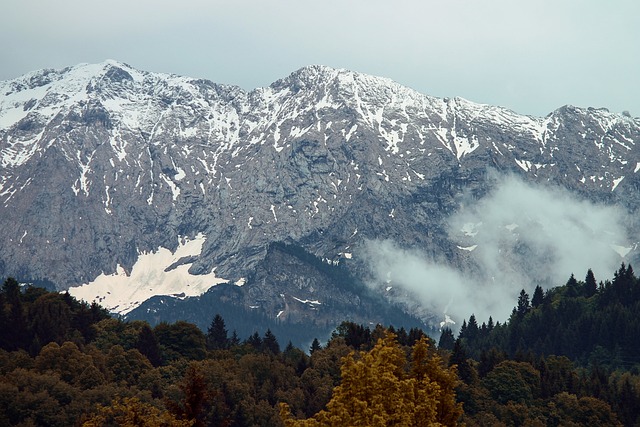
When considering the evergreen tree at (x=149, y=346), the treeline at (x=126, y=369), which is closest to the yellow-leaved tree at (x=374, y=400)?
the treeline at (x=126, y=369)

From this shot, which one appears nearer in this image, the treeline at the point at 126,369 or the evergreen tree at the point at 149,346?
the treeline at the point at 126,369

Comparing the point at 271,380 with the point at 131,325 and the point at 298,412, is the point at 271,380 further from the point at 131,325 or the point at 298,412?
the point at 131,325

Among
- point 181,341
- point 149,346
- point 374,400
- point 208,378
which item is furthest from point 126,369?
point 374,400

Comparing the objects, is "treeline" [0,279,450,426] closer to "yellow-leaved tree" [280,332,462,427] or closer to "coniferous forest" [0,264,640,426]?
"coniferous forest" [0,264,640,426]

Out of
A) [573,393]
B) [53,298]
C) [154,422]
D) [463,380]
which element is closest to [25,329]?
[53,298]

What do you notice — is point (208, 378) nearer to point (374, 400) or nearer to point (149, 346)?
point (149, 346)

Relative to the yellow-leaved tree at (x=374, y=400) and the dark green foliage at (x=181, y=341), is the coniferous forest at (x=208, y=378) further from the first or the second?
the yellow-leaved tree at (x=374, y=400)

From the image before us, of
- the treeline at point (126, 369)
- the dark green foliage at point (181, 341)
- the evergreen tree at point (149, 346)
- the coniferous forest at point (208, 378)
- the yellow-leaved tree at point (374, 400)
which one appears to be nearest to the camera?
the yellow-leaved tree at point (374, 400)

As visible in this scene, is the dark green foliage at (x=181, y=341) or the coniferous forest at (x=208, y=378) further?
the dark green foliage at (x=181, y=341)

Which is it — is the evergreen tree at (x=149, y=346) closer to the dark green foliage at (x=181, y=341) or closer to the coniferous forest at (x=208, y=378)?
the coniferous forest at (x=208, y=378)

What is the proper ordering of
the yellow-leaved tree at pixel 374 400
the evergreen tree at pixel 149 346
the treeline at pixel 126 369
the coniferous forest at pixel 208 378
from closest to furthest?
the yellow-leaved tree at pixel 374 400 → the treeline at pixel 126 369 → the coniferous forest at pixel 208 378 → the evergreen tree at pixel 149 346

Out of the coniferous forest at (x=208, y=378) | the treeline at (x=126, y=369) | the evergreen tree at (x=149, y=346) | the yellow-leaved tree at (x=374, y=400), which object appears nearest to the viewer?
the yellow-leaved tree at (x=374, y=400)

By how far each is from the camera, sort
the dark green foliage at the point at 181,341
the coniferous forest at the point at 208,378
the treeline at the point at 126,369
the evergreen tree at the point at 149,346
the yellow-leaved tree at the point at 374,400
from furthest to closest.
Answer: the dark green foliage at the point at 181,341
the evergreen tree at the point at 149,346
the coniferous forest at the point at 208,378
the treeline at the point at 126,369
the yellow-leaved tree at the point at 374,400

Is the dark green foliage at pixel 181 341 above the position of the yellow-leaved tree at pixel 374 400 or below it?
below
